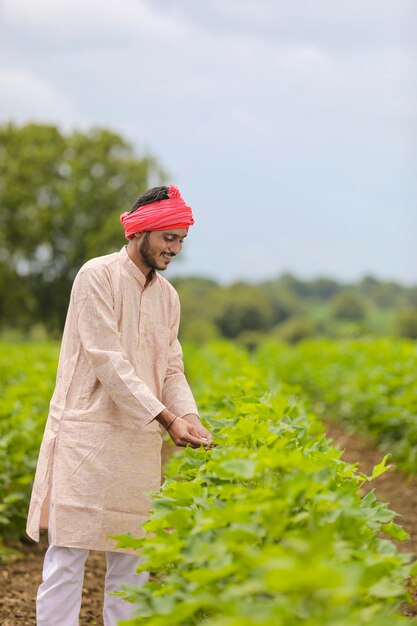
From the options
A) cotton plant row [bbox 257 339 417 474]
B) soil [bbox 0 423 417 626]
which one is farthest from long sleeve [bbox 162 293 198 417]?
cotton plant row [bbox 257 339 417 474]

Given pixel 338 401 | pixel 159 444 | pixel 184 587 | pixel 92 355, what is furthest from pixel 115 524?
pixel 338 401

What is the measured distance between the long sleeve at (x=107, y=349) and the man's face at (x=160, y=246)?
0.65 feet

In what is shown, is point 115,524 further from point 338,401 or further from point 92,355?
point 338,401

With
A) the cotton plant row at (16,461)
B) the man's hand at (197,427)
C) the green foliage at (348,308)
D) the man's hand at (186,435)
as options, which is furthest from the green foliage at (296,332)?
the man's hand at (186,435)

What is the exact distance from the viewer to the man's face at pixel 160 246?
12.8 feet

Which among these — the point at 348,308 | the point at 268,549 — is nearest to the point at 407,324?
the point at 348,308

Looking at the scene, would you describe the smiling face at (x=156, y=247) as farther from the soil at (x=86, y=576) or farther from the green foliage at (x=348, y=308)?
the green foliage at (x=348, y=308)

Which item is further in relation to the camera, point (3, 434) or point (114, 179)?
point (114, 179)

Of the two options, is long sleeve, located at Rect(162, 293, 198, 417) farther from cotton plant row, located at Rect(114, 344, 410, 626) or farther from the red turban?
cotton plant row, located at Rect(114, 344, 410, 626)

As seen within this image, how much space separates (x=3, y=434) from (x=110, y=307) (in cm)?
297

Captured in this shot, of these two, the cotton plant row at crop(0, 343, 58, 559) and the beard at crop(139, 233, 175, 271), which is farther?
the cotton plant row at crop(0, 343, 58, 559)

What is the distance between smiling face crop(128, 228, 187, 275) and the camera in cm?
390

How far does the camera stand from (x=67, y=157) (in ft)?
162

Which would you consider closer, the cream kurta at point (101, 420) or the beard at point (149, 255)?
the cream kurta at point (101, 420)
